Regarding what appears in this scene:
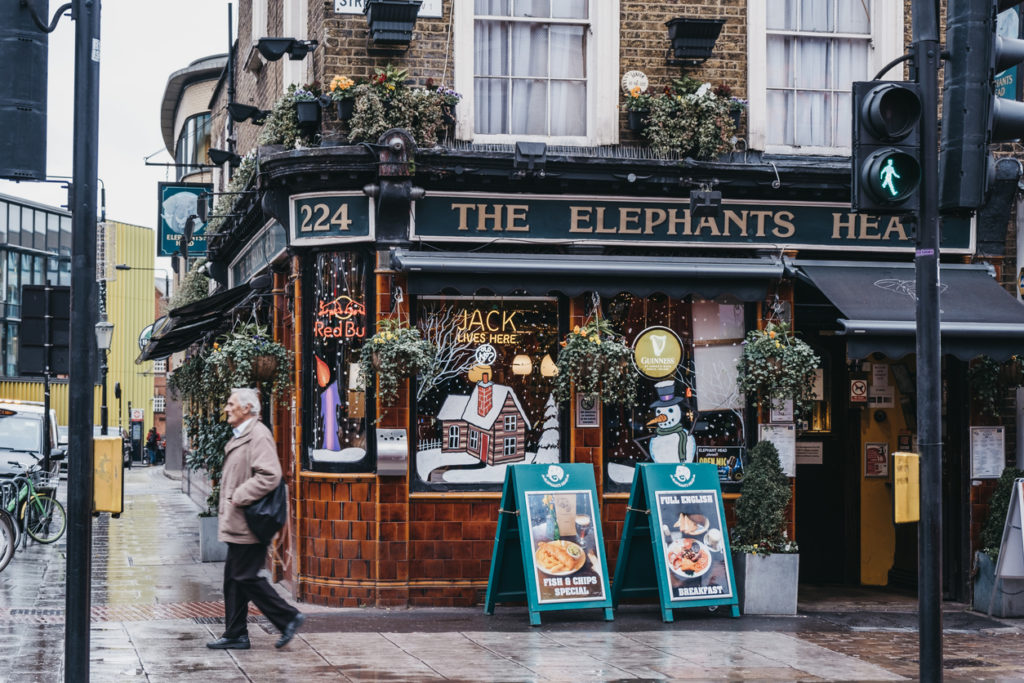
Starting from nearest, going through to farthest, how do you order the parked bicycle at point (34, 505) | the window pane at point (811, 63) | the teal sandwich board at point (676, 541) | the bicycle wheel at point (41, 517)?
the teal sandwich board at point (676, 541) → the window pane at point (811, 63) → the parked bicycle at point (34, 505) → the bicycle wheel at point (41, 517)

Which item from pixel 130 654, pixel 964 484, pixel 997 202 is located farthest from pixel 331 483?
pixel 997 202

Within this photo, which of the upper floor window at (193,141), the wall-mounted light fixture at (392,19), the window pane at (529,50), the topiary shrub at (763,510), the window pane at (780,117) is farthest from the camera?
the upper floor window at (193,141)

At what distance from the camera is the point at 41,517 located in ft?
61.6

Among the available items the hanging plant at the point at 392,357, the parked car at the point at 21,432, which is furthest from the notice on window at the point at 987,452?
the parked car at the point at 21,432

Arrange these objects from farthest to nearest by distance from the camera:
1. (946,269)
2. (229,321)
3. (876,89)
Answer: (229,321)
(946,269)
(876,89)

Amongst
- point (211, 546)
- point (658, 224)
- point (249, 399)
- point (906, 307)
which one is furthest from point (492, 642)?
point (211, 546)

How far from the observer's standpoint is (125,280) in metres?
76.5

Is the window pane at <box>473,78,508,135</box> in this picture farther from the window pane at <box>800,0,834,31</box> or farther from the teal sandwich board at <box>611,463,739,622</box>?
the teal sandwich board at <box>611,463,739,622</box>

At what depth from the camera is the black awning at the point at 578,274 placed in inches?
479

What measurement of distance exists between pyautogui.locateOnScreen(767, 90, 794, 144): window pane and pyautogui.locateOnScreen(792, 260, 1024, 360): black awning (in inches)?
54.7

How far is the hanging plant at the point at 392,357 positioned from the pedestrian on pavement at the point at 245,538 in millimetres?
2300

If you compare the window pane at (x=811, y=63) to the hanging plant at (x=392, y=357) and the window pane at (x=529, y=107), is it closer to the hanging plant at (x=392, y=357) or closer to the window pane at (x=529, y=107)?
the window pane at (x=529, y=107)

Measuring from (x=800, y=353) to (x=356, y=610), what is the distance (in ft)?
16.1

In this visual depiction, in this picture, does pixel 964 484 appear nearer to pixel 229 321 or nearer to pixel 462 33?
pixel 462 33
